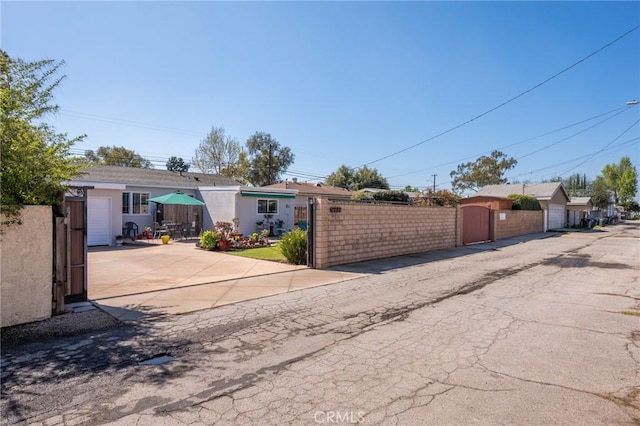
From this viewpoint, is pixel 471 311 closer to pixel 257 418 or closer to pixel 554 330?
pixel 554 330

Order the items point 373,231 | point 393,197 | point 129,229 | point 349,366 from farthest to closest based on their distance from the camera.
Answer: point 129,229 → point 393,197 → point 373,231 → point 349,366

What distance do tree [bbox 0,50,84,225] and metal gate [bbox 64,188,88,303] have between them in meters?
0.56

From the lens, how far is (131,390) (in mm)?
3535

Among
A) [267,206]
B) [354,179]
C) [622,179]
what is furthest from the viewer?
[622,179]

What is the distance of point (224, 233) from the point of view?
16.9 m

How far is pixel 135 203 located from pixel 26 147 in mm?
15769

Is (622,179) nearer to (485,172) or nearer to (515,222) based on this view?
(485,172)

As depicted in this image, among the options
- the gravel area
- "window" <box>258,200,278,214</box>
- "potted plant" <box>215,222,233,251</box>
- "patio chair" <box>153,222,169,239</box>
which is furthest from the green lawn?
"window" <box>258,200,278,214</box>

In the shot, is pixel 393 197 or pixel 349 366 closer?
pixel 349 366

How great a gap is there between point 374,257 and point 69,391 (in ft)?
Answer: 34.7

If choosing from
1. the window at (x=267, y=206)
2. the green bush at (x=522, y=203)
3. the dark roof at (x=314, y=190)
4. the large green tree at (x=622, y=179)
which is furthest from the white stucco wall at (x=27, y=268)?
the large green tree at (x=622, y=179)

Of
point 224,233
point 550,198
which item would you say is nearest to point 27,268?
point 224,233

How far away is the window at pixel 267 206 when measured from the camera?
894 inches

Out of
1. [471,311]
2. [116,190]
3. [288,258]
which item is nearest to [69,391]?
[471,311]
